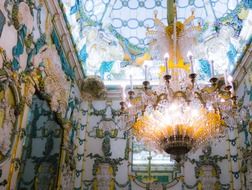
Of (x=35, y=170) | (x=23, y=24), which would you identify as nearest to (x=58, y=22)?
(x=23, y=24)

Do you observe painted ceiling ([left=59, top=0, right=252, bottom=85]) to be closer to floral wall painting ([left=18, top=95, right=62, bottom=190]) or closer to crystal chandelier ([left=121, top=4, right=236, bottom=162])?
floral wall painting ([left=18, top=95, right=62, bottom=190])

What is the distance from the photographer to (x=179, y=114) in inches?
181

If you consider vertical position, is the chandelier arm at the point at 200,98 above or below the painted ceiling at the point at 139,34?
below

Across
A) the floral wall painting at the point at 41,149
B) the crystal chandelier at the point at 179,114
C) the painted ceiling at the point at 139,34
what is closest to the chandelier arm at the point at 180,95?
the crystal chandelier at the point at 179,114

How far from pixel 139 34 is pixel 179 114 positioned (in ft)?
13.0

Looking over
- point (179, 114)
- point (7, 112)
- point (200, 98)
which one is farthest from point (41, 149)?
point (200, 98)

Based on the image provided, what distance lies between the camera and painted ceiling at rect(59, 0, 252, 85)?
7406 mm

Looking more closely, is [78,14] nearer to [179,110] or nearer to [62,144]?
[62,144]

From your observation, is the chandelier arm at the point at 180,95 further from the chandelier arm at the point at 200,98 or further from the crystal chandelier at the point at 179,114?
the chandelier arm at the point at 200,98

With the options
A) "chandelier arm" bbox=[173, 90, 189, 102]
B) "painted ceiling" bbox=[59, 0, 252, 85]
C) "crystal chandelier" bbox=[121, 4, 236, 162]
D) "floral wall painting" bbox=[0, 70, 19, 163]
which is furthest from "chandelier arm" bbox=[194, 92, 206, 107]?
"painted ceiling" bbox=[59, 0, 252, 85]

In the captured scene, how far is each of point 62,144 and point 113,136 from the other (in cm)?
157

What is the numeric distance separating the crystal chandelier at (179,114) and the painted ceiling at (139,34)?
2530 mm

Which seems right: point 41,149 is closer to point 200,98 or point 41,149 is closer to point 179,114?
point 179,114

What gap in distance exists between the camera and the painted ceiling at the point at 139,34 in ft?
24.3
